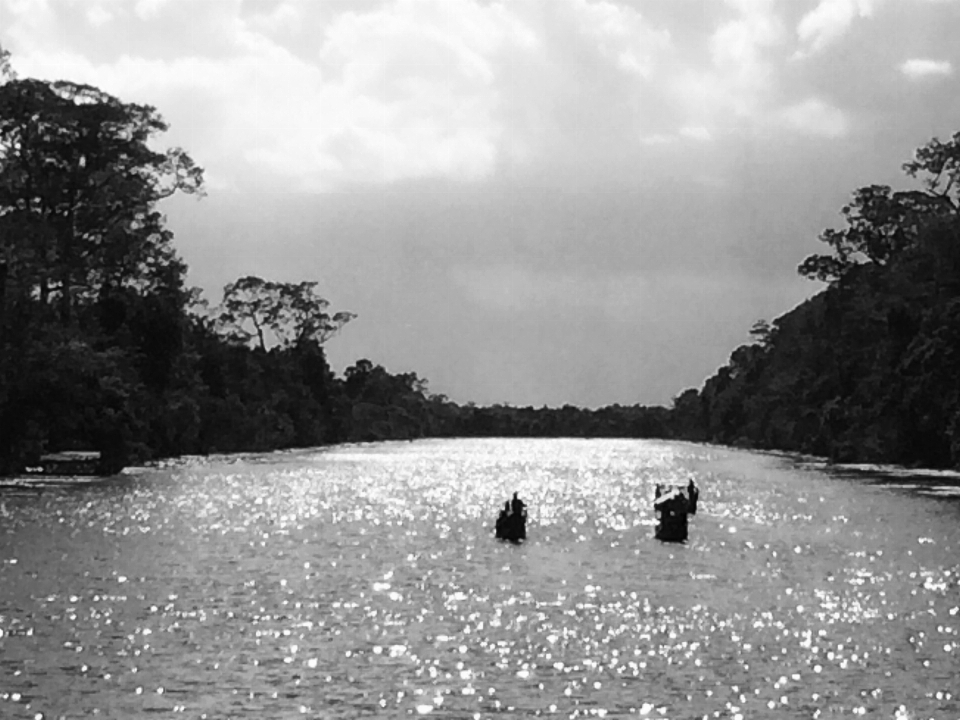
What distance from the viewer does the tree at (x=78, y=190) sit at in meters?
107

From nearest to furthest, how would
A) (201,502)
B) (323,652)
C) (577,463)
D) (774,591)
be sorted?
(323,652) < (774,591) < (201,502) < (577,463)

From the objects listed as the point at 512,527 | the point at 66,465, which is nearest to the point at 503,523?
the point at 512,527

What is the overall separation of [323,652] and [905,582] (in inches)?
934

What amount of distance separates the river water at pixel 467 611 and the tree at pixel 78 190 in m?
22.7

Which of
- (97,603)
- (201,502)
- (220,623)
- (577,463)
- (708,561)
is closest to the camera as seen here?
(220,623)

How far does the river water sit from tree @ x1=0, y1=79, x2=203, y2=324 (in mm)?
22694

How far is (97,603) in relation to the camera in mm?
44781

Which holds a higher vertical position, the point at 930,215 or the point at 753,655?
the point at 930,215

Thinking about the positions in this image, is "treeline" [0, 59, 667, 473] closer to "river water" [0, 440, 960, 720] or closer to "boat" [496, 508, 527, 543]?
"river water" [0, 440, 960, 720]

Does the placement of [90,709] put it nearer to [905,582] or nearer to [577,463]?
[905,582]

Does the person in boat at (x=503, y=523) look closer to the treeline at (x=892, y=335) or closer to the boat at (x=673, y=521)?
the boat at (x=673, y=521)

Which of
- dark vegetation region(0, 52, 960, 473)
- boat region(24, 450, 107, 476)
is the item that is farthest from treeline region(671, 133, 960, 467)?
boat region(24, 450, 107, 476)

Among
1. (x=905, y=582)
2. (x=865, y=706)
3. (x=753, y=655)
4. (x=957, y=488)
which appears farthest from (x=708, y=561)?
(x=957, y=488)

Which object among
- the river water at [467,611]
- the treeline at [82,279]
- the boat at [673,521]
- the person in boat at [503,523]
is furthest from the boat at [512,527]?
the treeline at [82,279]
